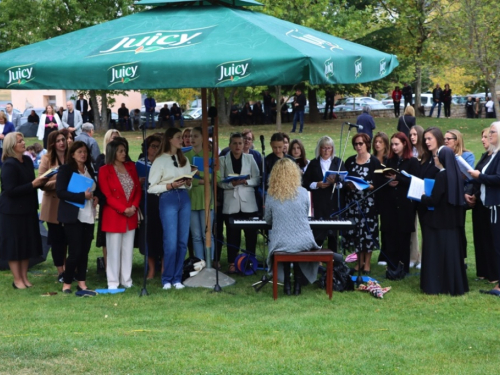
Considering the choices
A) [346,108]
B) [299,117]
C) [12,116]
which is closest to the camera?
[12,116]

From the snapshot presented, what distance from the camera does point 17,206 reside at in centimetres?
962

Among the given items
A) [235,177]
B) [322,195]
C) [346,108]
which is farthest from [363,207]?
[346,108]

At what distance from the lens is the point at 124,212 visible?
945 cm

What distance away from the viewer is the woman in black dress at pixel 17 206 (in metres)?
9.48

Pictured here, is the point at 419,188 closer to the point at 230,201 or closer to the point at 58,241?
the point at 230,201

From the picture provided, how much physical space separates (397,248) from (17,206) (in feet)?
16.2

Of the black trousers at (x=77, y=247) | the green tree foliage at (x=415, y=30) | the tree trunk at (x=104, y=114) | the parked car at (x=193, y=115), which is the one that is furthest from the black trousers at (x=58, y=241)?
the parked car at (x=193, y=115)

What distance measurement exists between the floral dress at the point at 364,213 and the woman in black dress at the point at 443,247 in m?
1.03

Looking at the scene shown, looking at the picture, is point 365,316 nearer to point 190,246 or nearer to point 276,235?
point 276,235

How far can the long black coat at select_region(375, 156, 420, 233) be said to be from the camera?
10.2 meters

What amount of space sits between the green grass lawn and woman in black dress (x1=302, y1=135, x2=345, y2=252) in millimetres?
1197

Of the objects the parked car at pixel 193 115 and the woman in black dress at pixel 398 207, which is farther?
the parked car at pixel 193 115

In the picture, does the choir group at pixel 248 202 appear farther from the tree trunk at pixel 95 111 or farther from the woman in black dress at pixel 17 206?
the tree trunk at pixel 95 111

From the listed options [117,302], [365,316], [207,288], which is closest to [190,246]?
[207,288]
